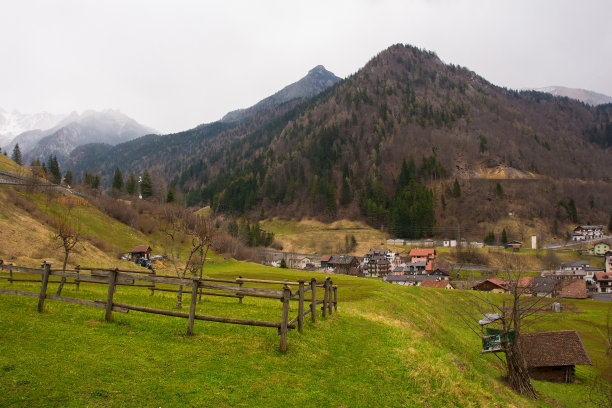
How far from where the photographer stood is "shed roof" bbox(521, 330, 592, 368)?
104ft

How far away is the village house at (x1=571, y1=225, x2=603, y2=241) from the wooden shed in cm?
16356

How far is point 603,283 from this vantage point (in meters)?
102

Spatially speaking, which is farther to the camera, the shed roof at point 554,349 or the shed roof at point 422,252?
the shed roof at point 422,252

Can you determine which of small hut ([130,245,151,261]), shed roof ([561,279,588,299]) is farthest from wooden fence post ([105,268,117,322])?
shed roof ([561,279,588,299])

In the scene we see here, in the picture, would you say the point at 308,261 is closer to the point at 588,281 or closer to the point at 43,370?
the point at 588,281

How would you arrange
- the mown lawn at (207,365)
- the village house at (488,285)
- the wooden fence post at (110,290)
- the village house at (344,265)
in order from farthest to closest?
the village house at (344,265) → the village house at (488,285) → the wooden fence post at (110,290) → the mown lawn at (207,365)

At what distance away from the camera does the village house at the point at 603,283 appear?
101 metres

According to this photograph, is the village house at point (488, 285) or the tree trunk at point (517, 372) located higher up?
the tree trunk at point (517, 372)

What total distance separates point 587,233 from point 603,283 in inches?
3034

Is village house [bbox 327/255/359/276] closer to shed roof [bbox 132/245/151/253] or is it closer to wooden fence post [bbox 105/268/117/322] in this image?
shed roof [bbox 132/245/151/253]

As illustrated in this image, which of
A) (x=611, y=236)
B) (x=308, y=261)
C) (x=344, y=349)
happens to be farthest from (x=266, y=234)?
(x=611, y=236)

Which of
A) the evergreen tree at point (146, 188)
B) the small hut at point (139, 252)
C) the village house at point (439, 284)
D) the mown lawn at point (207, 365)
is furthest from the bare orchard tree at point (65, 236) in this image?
the evergreen tree at point (146, 188)

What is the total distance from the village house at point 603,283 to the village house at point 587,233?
71.2m

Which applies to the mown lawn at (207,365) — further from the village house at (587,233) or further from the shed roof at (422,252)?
the village house at (587,233)
